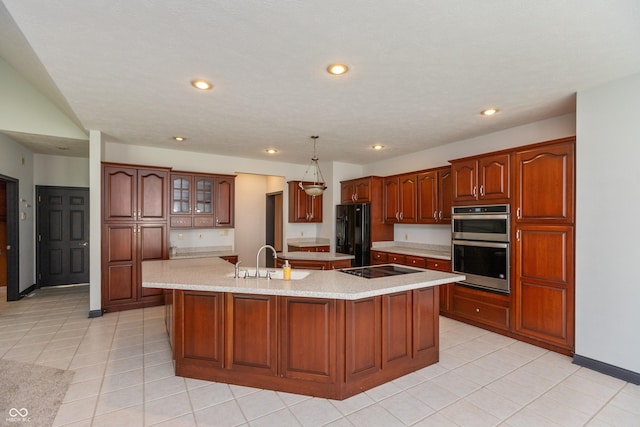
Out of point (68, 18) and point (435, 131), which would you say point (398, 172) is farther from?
point (68, 18)

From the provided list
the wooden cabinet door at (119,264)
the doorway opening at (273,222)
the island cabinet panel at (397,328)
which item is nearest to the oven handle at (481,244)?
the island cabinet panel at (397,328)

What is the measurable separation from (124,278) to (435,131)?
199 inches

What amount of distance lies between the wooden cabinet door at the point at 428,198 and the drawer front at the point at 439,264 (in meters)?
0.64

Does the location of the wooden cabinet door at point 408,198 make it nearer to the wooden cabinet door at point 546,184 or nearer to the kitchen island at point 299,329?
the wooden cabinet door at point 546,184

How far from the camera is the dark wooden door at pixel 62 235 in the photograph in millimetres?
5848

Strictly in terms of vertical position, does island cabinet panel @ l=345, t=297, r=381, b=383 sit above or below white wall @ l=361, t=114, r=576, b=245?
below

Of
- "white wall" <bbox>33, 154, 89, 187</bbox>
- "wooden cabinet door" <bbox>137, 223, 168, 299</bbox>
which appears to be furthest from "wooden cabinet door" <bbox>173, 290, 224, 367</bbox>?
"white wall" <bbox>33, 154, 89, 187</bbox>

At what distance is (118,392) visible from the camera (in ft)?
8.02

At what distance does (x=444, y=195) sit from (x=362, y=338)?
3.03 meters

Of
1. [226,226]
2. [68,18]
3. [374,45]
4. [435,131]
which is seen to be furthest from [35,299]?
[435,131]

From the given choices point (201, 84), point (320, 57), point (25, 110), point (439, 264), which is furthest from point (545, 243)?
point (25, 110)

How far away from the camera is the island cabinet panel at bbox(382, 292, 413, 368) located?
2.60 metres

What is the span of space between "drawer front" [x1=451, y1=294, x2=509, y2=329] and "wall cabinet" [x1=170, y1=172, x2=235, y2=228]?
13.0 ft

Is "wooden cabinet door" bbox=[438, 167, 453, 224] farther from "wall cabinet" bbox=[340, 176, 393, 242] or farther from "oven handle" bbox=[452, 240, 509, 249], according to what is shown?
"wall cabinet" bbox=[340, 176, 393, 242]
